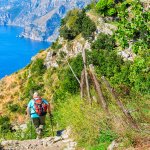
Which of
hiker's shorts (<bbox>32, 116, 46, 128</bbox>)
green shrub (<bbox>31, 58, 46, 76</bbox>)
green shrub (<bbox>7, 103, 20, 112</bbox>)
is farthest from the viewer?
green shrub (<bbox>31, 58, 46, 76</bbox>)

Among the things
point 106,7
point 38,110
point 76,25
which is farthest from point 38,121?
point 76,25

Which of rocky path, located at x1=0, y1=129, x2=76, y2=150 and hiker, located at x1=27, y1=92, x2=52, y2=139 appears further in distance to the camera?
hiker, located at x1=27, y1=92, x2=52, y2=139

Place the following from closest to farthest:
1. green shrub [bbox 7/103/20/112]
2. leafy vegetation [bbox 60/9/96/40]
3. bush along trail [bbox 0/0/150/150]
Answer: bush along trail [bbox 0/0/150/150] → leafy vegetation [bbox 60/9/96/40] → green shrub [bbox 7/103/20/112]

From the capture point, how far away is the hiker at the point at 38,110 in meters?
16.4

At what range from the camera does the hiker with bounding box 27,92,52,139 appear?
53.7 ft

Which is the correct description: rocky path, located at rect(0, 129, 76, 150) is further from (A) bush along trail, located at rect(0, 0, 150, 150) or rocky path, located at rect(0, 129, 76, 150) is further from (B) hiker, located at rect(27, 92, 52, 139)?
(B) hiker, located at rect(27, 92, 52, 139)

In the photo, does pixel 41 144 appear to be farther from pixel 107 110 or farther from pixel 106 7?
pixel 106 7

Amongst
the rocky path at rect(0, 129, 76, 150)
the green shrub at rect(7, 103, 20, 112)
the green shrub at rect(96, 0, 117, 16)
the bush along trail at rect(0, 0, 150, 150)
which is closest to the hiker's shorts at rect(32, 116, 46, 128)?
the bush along trail at rect(0, 0, 150, 150)

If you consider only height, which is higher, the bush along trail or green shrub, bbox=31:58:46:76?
green shrub, bbox=31:58:46:76

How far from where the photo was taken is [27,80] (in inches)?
3159

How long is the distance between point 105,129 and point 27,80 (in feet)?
228

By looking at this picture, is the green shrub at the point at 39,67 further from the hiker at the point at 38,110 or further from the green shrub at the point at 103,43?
the hiker at the point at 38,110

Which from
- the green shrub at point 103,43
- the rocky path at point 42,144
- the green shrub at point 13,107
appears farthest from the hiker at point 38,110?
the green shrub at point 13,107

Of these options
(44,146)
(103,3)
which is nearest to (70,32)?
(103,3)
